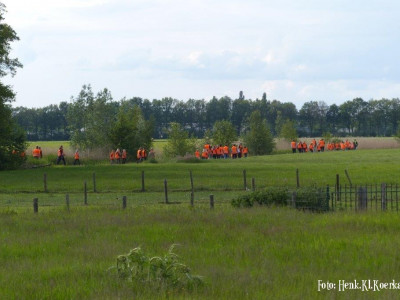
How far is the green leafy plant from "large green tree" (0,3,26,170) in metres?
45.8

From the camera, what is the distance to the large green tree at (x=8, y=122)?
5650 cm

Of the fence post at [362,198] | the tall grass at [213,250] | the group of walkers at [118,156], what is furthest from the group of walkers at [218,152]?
the tall grass at [213,250]

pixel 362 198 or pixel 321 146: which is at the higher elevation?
pixel 362 198

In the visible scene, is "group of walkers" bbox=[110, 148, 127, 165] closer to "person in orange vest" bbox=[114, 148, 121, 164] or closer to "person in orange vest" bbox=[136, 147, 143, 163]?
"person in orange vest" bbox=[114, 148, 121, 164]

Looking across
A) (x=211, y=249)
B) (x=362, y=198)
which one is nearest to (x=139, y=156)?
(x=362, y=198)

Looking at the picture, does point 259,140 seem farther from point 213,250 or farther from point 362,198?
point 213,250

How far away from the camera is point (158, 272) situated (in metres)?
11.8

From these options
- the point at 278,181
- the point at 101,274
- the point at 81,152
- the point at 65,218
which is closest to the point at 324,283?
the point at 101,274

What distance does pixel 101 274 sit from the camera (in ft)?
41.3

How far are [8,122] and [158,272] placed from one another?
47787 mm

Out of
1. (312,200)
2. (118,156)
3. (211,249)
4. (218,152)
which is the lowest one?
(218,152)

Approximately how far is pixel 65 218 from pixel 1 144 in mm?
40100

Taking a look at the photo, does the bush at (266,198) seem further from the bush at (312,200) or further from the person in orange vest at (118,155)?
the person in orange vest at (118,155)

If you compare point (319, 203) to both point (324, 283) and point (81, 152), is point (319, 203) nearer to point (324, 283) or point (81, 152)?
point (324, 283)
